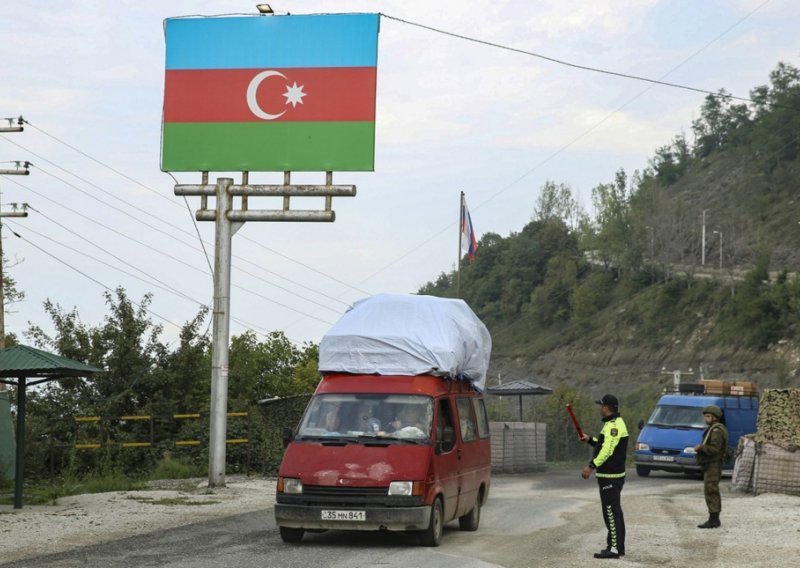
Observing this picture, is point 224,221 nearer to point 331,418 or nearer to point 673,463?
point 331,418

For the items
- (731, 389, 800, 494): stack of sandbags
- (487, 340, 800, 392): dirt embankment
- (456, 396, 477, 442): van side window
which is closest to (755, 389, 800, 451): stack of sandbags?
(731, 389, 800, 494): stack of sandbags

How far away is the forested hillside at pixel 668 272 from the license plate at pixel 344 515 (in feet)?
251

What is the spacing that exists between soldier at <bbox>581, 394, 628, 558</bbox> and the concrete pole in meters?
12.6

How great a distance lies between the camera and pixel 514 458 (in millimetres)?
Result: 33250

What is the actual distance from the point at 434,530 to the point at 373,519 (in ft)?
2.76

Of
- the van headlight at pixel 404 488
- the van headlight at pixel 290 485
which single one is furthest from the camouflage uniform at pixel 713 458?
the van headlight at pixel 290 485

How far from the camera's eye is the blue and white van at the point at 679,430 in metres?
31.0

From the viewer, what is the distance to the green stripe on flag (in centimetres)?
2478

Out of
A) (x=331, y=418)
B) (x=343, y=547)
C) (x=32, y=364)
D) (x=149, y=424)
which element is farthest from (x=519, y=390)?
(x=343, y=547)

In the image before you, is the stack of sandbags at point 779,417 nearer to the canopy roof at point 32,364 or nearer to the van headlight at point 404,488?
the van headlight at point 404,488

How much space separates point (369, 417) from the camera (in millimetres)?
14422

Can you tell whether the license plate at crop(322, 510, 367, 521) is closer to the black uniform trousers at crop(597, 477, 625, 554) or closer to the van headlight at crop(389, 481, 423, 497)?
the van headlight at crop(389, 481, 423, 497)

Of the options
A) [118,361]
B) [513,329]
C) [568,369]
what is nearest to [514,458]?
[118,361]

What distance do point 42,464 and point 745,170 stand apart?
119968mm
